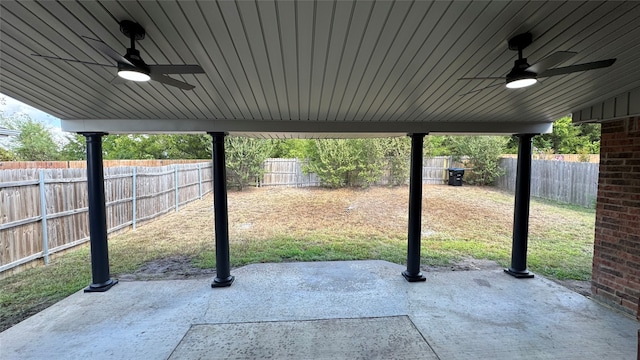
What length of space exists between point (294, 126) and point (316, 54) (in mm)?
1887

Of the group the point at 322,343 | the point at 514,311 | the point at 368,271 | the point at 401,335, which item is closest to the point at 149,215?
the point at 368,271

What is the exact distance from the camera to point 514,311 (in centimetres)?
326

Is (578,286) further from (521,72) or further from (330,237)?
(330,237)

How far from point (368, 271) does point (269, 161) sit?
839 centimetres

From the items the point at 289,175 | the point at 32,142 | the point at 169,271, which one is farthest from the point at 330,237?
the point at 32,142

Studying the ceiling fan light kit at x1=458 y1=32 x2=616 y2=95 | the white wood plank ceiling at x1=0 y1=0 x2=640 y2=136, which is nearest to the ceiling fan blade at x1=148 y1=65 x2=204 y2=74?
the white wood plank ceiling at x1=0 y1=0 x2=640 y2=136

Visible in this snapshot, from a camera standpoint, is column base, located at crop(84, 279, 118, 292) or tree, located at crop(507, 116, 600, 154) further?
tree, located at crop(507, 116, 600, 154)

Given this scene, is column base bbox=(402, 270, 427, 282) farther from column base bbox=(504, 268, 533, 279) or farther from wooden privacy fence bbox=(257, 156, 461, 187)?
wooden privacy fence bbox=(257, 156, 461, 187)

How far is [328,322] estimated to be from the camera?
3.07 m

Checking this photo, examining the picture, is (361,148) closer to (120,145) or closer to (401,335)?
(401,335)

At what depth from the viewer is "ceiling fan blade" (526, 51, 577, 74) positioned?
1555 millimetres

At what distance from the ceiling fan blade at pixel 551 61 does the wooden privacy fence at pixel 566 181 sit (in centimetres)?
871

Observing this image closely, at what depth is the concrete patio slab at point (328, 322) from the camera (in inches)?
102

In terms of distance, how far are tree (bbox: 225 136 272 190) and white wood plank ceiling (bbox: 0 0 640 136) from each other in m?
7.76
